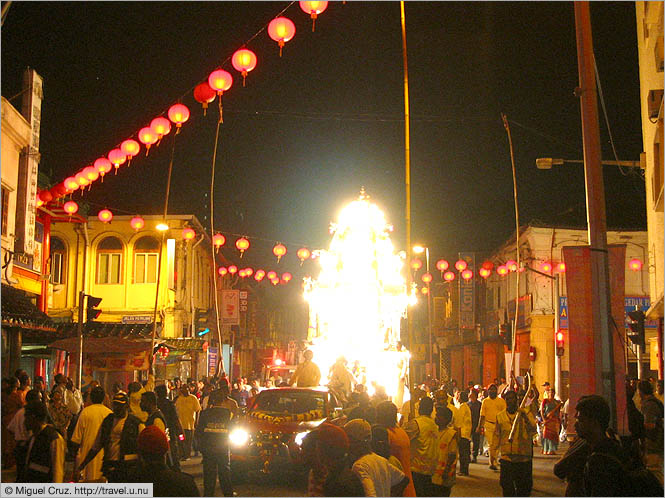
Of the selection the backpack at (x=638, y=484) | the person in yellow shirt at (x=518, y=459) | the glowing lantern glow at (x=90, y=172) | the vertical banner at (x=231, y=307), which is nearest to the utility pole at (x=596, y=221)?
the person in yellow shirt at (x=518, y=459)

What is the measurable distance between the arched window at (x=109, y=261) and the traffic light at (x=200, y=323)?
16.2ft

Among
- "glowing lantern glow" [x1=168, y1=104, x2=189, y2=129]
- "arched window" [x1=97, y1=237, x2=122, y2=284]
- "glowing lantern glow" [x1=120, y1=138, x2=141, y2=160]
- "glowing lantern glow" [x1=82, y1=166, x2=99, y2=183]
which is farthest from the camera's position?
"arched window" [x1=97, y1=237, x2=122, y2=284]

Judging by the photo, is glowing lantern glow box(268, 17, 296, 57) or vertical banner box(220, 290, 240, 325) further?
vertical banner box(220, 290, 240, 325)

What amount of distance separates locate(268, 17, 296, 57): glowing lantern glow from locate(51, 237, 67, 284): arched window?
2421 centimetres

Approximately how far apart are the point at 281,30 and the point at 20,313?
12046 mm

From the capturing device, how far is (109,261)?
3516cm

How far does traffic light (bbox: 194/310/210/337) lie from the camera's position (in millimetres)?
38094

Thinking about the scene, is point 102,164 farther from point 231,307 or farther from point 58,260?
point 231,307

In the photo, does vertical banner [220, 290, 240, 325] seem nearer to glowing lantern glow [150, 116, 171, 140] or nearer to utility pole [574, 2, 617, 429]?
glowing lantern glow [150, 116, 171, 140]

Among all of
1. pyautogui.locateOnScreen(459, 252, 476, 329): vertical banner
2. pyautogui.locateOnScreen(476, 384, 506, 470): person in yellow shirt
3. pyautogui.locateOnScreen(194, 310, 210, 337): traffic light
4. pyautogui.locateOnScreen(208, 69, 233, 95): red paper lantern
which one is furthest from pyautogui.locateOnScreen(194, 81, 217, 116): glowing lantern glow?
pyautogui.locateOnScreen(459, 252, 476, 329): vertical banner

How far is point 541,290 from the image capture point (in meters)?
35.1

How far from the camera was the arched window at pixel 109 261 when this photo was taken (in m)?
35.1

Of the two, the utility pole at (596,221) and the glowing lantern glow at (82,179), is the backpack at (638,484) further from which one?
the glowing lantern glow at (82,179)

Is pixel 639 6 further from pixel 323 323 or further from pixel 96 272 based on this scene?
pixel 96 272
